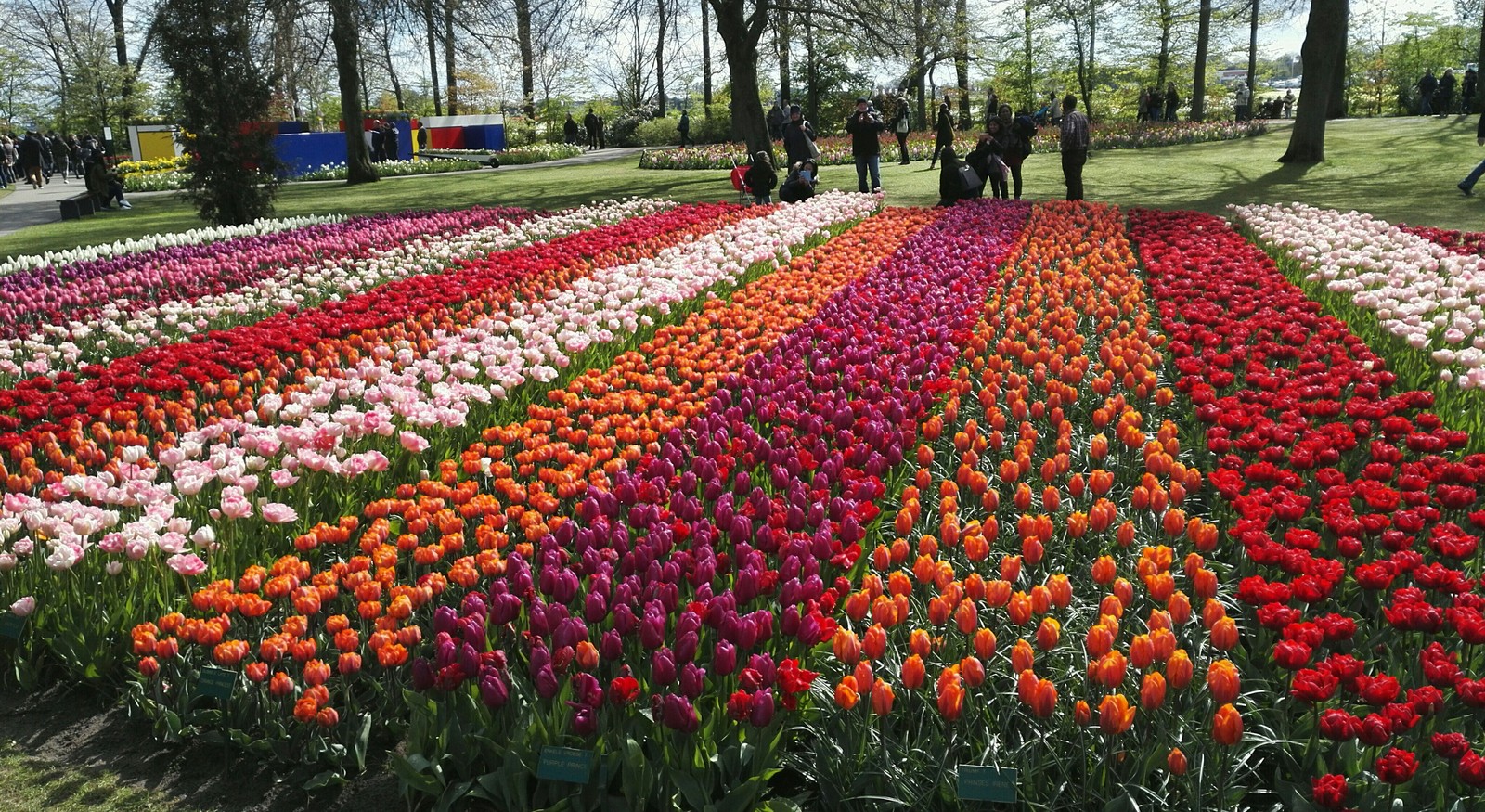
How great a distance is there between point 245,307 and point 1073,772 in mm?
7533

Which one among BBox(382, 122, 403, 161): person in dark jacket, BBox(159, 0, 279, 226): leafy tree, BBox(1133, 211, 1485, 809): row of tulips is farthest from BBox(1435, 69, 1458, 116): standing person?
BBox(1133, 211, 1485, 809): row of tulips

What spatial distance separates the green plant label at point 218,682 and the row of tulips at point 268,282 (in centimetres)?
393

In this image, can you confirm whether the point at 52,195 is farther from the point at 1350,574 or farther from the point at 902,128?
the point at 1350,574

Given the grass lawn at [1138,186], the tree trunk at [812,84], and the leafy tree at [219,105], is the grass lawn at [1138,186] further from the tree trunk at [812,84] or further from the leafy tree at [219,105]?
the tree trunk at [812,84]

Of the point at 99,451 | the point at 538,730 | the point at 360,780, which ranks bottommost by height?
the point at 360,780

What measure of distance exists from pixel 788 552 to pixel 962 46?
30.3 metres

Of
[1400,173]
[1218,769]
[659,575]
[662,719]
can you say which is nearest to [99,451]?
[659,575]

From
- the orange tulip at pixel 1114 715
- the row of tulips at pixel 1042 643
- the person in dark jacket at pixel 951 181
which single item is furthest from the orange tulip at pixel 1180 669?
the person in dark jacket at pixel 951 181

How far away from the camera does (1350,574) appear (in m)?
3.72

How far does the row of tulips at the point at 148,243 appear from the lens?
1076 centimetres

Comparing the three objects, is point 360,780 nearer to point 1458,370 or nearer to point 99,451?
point 99,451

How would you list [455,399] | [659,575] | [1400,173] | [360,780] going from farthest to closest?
[1400,173] < [455,399] < [659,575] < [360,780]

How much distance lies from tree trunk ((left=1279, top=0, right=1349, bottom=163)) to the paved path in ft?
64.4

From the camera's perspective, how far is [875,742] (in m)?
2.85
